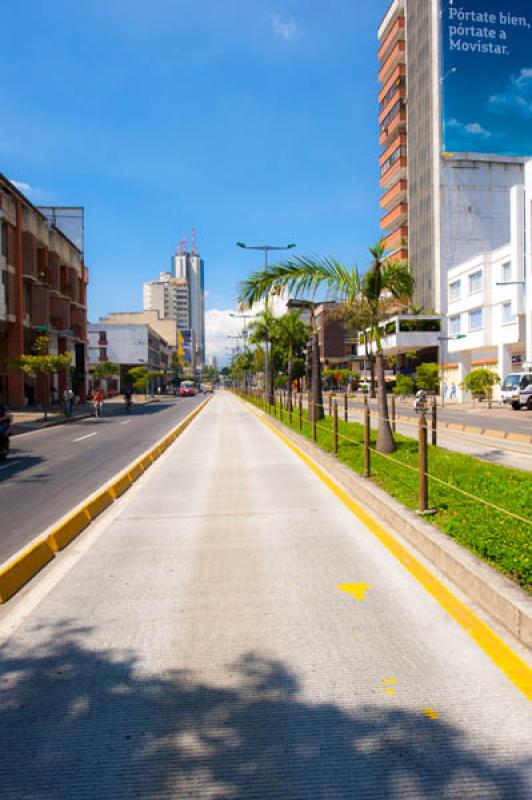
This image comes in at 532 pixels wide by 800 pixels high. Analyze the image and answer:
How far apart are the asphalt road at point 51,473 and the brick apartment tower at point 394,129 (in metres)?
61.8

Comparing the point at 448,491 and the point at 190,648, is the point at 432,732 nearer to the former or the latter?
the point at 190,648

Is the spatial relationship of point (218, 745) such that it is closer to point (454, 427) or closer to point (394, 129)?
point (454, 427)

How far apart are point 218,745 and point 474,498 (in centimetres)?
377

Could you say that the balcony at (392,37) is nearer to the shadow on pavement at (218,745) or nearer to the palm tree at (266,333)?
the palm tree at (266,333)

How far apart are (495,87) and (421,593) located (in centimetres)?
7884

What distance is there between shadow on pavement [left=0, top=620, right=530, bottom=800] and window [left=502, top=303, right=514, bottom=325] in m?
47.5

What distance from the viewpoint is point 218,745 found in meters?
2.97

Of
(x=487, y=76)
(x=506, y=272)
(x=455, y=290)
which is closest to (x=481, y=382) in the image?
(x=506, y=272)

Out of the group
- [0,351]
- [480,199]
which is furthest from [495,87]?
[0,351]

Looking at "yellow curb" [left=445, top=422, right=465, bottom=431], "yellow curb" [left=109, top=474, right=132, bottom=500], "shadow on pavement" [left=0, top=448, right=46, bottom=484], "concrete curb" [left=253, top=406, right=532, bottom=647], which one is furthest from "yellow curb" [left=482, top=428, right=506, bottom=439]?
"shadow on pavement" [left=0, top=448, right=46, bottom=484]

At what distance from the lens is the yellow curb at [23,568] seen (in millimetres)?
5250

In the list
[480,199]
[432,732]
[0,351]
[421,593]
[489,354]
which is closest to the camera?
[432,732]

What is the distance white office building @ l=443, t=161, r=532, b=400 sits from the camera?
4528 cm

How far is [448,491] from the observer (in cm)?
852
